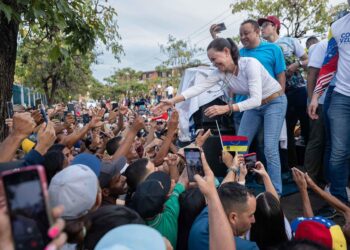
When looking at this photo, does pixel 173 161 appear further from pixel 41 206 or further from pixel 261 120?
pixel 41 206

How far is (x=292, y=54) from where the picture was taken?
470 cm

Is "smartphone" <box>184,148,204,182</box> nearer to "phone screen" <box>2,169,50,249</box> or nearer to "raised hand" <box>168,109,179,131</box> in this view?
"raised hand" <box>168,109,179,131</box>

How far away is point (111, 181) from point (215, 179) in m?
0.87

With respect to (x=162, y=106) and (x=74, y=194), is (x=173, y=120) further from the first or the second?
(x=74, y=194)

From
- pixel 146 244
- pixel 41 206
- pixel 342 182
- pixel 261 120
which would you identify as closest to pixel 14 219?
pixel 41 206

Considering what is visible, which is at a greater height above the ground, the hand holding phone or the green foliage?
the green foliage

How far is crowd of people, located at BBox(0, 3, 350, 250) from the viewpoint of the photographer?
1.32 metres

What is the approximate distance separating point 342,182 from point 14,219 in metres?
2.78

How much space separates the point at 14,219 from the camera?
0.98 m

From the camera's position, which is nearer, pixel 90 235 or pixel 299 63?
pixel 90 235

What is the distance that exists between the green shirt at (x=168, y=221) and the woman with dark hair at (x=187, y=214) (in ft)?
0.21

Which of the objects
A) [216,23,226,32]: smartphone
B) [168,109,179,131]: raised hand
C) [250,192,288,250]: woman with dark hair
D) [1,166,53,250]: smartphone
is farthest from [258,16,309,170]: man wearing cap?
[1,166,53,250]: smartphone

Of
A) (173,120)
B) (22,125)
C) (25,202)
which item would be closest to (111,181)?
(22,125)

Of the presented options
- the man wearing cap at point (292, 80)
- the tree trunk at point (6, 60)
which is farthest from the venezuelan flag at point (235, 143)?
the tree trunk at point (6, 60)
